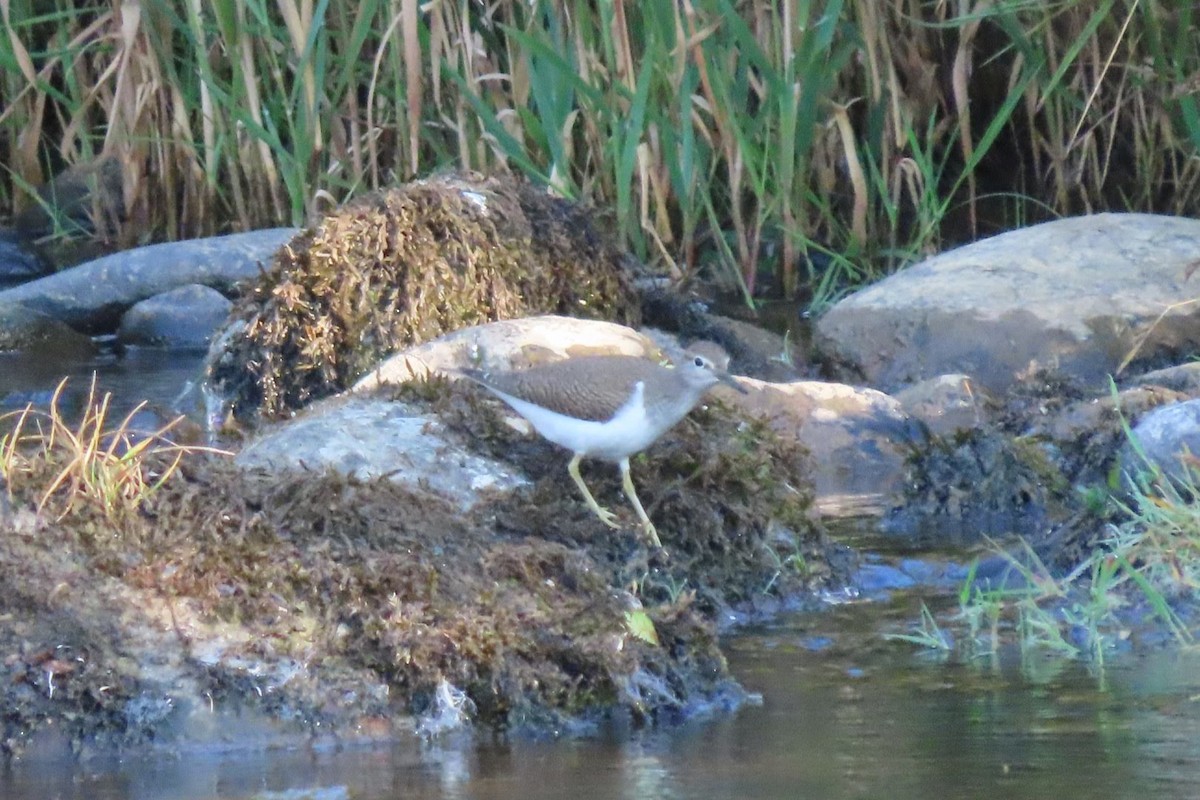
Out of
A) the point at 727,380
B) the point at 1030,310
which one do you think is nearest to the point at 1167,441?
the point at 727,380

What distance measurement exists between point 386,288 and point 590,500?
278 cm

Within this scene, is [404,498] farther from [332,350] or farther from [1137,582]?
[332,350]

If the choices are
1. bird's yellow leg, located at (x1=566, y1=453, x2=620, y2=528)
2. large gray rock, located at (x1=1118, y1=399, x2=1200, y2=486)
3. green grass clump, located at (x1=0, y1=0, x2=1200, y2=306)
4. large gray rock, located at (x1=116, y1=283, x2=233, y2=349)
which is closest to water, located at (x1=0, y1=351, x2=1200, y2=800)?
bird's yellow leg, located at (x1=566, y1=453, x2=620, y2=528)

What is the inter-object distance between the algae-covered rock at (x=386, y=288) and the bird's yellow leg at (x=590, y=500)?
92.5 inches

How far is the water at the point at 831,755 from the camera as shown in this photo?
3.78 metres

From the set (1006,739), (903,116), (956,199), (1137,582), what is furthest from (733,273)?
(1006,739)

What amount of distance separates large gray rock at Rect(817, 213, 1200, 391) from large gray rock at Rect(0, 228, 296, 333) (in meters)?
3.87

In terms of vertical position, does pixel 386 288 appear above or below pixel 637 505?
above

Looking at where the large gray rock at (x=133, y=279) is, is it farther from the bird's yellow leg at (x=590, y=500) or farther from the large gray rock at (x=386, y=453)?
the bird's yellow leg at (x=590, y=500)

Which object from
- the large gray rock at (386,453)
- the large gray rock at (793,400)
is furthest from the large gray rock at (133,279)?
the large gray rock at (386,453)

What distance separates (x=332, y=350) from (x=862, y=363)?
2431 mm

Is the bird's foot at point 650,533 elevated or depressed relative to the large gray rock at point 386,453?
depressed

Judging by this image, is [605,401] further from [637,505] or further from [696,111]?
[696,111]

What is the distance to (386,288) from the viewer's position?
26.2 ft
